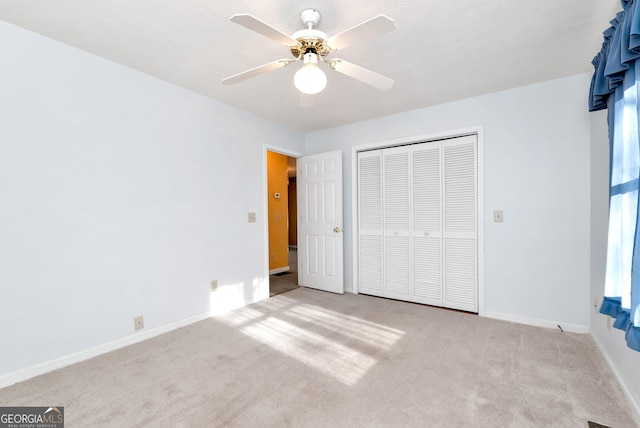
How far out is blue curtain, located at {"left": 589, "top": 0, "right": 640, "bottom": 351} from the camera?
130 centimetres

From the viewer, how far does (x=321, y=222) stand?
4406mm

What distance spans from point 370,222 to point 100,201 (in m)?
3.10

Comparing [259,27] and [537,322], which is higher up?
[259,27]

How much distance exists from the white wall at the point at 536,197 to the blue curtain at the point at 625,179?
122cm

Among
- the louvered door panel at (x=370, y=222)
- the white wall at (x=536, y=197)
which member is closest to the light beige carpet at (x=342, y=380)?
the white wall at (x=536, y=197)

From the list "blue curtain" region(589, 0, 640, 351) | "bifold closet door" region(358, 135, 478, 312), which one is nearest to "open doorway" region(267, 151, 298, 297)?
"bifold closet door" region(358, 135, 478, 312)

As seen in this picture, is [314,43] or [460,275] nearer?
[314,43]

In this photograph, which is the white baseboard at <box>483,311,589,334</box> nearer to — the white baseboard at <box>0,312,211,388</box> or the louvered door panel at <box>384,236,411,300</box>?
the louvered door panel at <box>384,236,411,300</box>

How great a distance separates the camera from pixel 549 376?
2041 millimetres

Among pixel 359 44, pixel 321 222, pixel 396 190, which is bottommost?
pixel 321 222

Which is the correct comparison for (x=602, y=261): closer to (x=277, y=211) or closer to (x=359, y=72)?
(x=359, y=72)

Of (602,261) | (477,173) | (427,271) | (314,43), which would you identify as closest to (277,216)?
(427,271)

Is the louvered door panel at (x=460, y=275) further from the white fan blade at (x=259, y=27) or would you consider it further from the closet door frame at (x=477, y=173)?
the white fan blade at (x=259, y=27)

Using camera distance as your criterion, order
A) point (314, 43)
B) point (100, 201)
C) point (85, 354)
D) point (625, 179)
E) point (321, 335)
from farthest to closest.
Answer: point (321, 335) → point (100, 201) → point (85, 354) → point (314, 43) → point (625, 179)
